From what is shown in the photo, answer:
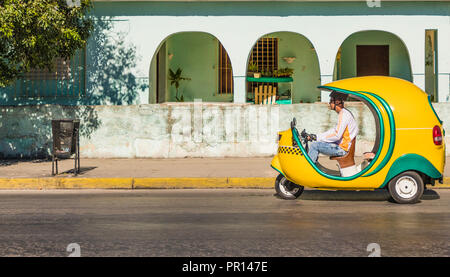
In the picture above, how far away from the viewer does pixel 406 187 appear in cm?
908

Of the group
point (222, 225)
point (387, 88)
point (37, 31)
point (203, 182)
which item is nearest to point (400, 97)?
point (387, 88)

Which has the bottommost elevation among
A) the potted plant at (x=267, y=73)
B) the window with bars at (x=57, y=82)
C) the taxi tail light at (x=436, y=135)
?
the taxi tail light at (x=436, y=135)

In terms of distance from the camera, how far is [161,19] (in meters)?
17.4

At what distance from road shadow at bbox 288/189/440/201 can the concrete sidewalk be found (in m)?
1.41

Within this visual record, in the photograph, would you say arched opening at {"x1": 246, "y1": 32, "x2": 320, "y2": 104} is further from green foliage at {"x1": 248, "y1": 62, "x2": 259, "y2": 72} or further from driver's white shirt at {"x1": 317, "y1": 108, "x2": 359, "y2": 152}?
driver's white shirt at {"x1": 317, "y1": 108, "x2": 359, "y2": 152}

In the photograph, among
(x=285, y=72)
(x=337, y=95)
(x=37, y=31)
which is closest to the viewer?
(x=337, y=95)

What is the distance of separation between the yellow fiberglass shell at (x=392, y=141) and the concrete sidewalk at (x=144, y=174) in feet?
8.57

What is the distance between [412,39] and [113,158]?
8.78m

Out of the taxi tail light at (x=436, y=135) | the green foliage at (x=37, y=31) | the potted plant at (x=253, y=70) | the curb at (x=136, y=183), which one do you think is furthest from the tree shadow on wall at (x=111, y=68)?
the taxi tail light at (x=436, y=135)

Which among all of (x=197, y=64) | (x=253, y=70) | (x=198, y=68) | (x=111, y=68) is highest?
(x=197, y=64)

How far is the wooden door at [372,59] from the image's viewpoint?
2039 cm

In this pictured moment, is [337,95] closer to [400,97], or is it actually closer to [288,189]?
[400,97]

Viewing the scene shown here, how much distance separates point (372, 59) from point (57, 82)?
32.6 ft

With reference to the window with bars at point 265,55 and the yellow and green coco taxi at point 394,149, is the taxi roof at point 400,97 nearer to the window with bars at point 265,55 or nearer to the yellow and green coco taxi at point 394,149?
the yellow and green coco taxi at point 394,149
